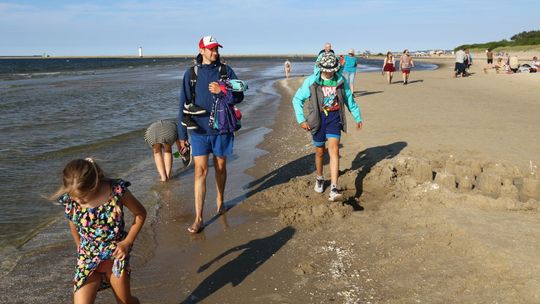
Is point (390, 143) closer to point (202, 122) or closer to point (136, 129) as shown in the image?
point (202, 122)

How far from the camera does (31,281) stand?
4043 mm

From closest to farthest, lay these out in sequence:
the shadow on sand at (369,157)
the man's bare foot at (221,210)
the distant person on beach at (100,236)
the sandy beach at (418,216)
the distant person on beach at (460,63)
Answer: the distant person on beach at (100,236)
the sandy beach at (418,216)
the man's bare foot at (221,210)
the shadow on sand at (369,157)
the distant person on beach at (460,63)

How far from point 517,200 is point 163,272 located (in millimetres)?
4054

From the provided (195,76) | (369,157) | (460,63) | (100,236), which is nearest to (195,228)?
(195,76)

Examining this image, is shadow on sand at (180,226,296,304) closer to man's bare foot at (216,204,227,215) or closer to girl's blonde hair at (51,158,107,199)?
man's bare foot at (216,204,227,215)

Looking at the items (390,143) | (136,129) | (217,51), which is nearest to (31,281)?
(217,51)

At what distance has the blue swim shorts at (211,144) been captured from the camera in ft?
16.3

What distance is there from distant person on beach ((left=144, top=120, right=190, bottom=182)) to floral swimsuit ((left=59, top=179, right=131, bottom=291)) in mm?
4138

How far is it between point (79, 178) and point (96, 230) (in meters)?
0.43

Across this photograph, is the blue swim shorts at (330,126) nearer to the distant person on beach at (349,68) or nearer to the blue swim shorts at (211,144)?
the blue swim shorts at (211,144)

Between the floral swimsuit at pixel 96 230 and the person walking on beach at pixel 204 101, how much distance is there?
6.75 feet

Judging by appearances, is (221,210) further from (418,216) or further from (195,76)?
(418,216)

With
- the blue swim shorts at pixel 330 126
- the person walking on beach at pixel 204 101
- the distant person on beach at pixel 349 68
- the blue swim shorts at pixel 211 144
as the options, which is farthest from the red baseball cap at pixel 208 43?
the distant person on beach at pixel 349 68

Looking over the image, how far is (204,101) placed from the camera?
16.2 feet
